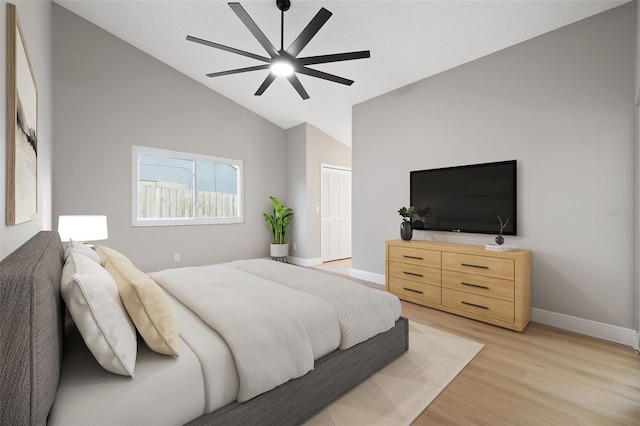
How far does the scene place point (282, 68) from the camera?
8.57ft

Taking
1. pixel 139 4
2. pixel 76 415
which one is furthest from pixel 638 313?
pixel 139 4

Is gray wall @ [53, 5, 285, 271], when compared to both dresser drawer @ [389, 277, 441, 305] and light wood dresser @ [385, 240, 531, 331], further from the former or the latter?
light wood dresser @ [385, 240, 531, 331]

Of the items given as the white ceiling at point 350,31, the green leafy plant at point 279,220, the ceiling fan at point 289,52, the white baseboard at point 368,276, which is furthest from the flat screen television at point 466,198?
the green leafy plant at point 279,220

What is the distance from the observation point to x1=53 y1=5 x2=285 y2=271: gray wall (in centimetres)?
372

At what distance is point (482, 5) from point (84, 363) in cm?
360

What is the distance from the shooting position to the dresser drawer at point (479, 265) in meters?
2.65

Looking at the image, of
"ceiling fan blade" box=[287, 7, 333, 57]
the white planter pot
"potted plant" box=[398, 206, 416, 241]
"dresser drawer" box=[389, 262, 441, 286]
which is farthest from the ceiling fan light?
the white planter pot

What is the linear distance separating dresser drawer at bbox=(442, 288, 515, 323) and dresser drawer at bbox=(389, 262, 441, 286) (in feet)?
0.52

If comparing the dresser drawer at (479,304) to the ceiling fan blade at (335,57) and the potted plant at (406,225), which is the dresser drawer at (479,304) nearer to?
the potted plant at (406,225)

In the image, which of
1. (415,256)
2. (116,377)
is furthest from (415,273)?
(116,377)

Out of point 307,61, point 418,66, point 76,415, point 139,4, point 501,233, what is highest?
point 139,4

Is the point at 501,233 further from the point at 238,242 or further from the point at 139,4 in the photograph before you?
the point at 139,4

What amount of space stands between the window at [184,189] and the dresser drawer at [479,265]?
368 cm

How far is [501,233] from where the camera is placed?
3.01 meters
